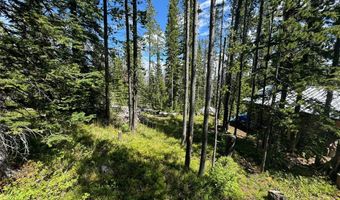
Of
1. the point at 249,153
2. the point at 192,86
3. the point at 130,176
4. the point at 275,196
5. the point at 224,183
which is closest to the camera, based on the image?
the point at 130,176

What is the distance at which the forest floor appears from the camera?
596 cm

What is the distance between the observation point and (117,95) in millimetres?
15938

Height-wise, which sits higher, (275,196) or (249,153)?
(249,153)

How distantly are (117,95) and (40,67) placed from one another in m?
10.2

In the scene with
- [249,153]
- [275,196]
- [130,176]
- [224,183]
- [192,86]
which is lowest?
[275,196]

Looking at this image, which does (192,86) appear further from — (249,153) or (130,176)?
(249,153)

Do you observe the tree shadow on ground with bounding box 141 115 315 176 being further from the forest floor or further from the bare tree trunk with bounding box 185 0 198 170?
the bare tree trunk with bounding box 185 0 198 170

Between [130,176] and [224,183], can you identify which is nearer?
[130,176]

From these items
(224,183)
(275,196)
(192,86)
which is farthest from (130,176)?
(275,196)

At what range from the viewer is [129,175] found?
311 inches

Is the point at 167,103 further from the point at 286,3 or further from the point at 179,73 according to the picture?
the point at 286,3

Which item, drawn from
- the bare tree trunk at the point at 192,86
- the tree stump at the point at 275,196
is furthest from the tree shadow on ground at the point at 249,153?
the bare tree trunk at the point at 192,86

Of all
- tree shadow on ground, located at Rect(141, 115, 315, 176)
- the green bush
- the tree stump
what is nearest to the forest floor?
the green bush

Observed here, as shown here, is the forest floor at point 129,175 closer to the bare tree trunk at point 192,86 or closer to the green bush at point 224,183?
the green bush at point 224,183
